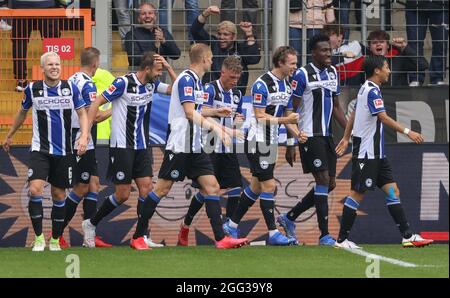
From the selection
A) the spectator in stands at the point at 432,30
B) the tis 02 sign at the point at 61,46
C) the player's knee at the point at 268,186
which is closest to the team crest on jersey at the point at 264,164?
the player's knee at the point at 268,186

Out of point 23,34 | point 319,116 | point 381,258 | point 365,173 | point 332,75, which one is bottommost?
point 381,258

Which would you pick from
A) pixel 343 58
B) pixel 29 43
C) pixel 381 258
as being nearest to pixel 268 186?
pixel 381 258

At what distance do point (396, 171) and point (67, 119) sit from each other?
407 cm

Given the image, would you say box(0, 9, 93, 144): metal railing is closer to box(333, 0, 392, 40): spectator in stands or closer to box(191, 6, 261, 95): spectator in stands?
box(191, 6, 261, 95): spectator in stands

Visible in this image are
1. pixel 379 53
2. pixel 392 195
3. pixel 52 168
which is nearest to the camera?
pixel 52 168

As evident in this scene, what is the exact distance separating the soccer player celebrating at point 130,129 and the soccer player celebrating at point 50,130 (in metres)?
0.30

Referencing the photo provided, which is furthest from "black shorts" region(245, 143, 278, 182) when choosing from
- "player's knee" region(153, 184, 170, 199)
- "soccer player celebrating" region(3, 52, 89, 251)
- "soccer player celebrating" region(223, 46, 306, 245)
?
"soccer player celebrating" region(3, 52, 89, 251)

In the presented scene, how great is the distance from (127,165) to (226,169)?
124 centimetres

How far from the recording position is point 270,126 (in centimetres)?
1255

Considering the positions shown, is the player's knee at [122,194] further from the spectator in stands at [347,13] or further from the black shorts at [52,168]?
the spectator in stands at [347,13]

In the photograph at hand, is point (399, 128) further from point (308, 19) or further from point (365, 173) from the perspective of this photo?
point (308, 19)

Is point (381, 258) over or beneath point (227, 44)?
beneath

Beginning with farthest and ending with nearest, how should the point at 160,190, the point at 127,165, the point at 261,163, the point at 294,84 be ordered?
the point at 294,84 → the point at 261,163 → the point at 127,165 → the point at 160,190

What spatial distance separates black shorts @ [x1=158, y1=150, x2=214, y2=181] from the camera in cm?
1167
